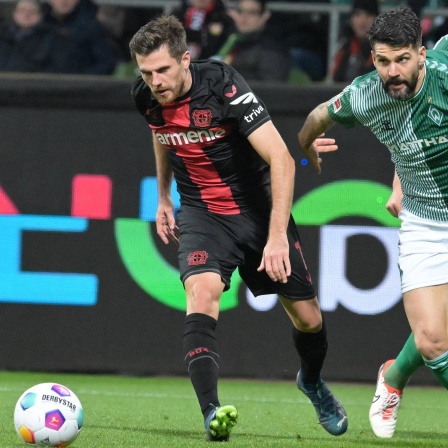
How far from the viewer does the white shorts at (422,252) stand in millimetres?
5219

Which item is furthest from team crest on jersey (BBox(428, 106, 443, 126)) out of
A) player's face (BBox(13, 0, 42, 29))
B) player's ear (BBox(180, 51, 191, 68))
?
player's face (BBox(13, 0, 42, 29))

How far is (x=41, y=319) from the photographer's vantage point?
28.0ft

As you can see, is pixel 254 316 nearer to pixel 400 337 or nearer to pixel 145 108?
pixel 400 337

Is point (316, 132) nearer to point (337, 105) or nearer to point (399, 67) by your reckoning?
point (337, 105)

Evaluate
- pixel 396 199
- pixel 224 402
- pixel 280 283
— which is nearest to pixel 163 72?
pixel 280 283

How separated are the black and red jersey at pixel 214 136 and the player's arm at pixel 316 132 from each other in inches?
9.6

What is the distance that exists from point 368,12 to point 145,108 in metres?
4.09

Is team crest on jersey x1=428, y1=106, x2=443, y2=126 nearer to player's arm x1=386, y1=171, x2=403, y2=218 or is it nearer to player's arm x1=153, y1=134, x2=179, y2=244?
player's arm x1=386, y1=171, x2=403, y2=218

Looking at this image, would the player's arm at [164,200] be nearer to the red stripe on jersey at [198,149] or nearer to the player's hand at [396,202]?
the red stripe on jersey at [198,149]

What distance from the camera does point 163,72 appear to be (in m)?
5.25

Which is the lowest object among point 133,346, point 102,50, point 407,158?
point 133,346

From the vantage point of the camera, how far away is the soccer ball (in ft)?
15.6

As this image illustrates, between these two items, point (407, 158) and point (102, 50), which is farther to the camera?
point (102, 50)

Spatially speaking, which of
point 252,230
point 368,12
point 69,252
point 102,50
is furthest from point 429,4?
point 252,230
